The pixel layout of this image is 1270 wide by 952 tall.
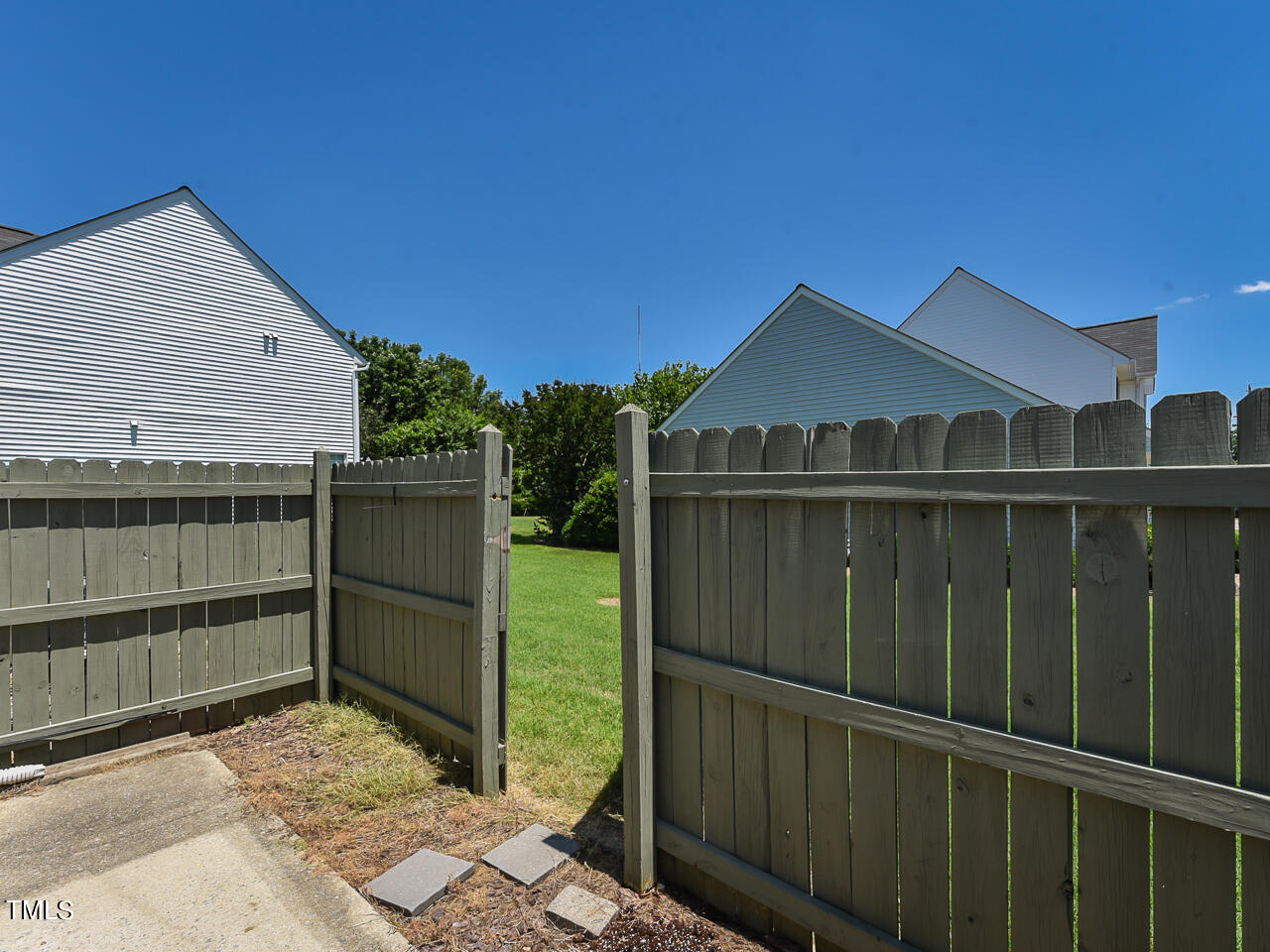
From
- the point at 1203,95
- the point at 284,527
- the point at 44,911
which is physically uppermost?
the point at 1203,95

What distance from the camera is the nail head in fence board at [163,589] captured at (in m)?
3.94

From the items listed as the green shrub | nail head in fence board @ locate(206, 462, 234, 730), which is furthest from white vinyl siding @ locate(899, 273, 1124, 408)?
nail head in fence board @ locate(206, 462, 234, 730)

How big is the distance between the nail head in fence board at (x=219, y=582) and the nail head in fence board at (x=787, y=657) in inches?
158

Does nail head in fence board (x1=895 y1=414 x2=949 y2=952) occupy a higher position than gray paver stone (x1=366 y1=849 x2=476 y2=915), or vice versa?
nail head in fence board (x1=895 y1=414 x2=949 y2=952)

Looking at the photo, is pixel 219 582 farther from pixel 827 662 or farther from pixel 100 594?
pixel 827 662

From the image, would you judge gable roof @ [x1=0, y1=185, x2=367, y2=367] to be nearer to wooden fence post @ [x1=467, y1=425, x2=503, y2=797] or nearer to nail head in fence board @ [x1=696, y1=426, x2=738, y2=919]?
wooden fence post @ [x1=467, y1=425, x2=503, y2=797]

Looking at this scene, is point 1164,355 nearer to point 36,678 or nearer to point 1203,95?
point 1203,95

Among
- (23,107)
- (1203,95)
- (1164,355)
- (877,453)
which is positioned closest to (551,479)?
(23,107)

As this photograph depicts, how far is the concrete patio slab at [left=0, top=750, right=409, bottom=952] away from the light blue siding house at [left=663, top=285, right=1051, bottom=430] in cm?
1087

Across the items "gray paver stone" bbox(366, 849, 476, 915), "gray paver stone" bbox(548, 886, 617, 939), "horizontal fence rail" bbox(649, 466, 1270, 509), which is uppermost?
"horizontal fence rail" bbox(649, 466, 1270, 509)

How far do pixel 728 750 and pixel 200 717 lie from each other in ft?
13.4

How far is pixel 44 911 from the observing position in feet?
7.82

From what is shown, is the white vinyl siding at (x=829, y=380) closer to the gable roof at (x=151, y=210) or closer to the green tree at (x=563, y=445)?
the green tree at (x=563, y=445)

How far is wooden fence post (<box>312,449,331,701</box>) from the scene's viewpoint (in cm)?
461
